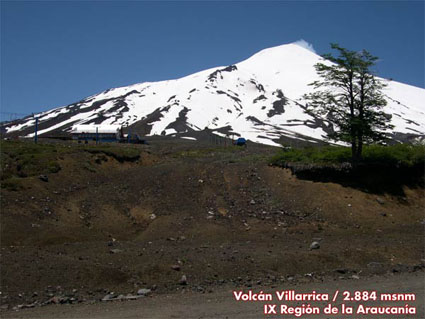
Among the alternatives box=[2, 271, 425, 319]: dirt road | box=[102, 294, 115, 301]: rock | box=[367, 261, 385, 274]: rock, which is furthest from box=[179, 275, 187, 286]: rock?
box=[367, 261, 385, 274]: rock

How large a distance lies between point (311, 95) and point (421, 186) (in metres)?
7.50

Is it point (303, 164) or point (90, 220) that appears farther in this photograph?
point (303, 164)

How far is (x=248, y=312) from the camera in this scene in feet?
30.3

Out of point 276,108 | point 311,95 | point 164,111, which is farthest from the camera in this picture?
point 276,108

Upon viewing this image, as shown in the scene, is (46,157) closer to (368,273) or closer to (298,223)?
(298,223)

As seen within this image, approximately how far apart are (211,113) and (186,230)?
13520cm

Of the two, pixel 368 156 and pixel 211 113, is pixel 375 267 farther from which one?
pixel 211 113

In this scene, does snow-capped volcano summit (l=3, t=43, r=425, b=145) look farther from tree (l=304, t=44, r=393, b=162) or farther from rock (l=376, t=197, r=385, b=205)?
rock (l=376, t=197, r=385, b=205)

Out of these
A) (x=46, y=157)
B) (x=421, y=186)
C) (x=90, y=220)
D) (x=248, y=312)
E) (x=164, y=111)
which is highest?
Answer: (x=164, y=111)

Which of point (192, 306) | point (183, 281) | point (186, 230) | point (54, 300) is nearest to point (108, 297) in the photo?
point (54, 300)

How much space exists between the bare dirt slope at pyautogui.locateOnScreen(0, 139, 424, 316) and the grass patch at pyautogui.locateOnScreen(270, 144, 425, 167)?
1339mm

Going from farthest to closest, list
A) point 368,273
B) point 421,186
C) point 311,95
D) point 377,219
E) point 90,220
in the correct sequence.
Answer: point 311,95 < point 421,186 < point 377,219 < point 90,220 < point 368,273

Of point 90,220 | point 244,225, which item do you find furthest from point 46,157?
point 244,225

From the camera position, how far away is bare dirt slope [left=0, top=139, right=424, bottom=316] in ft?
38.0
